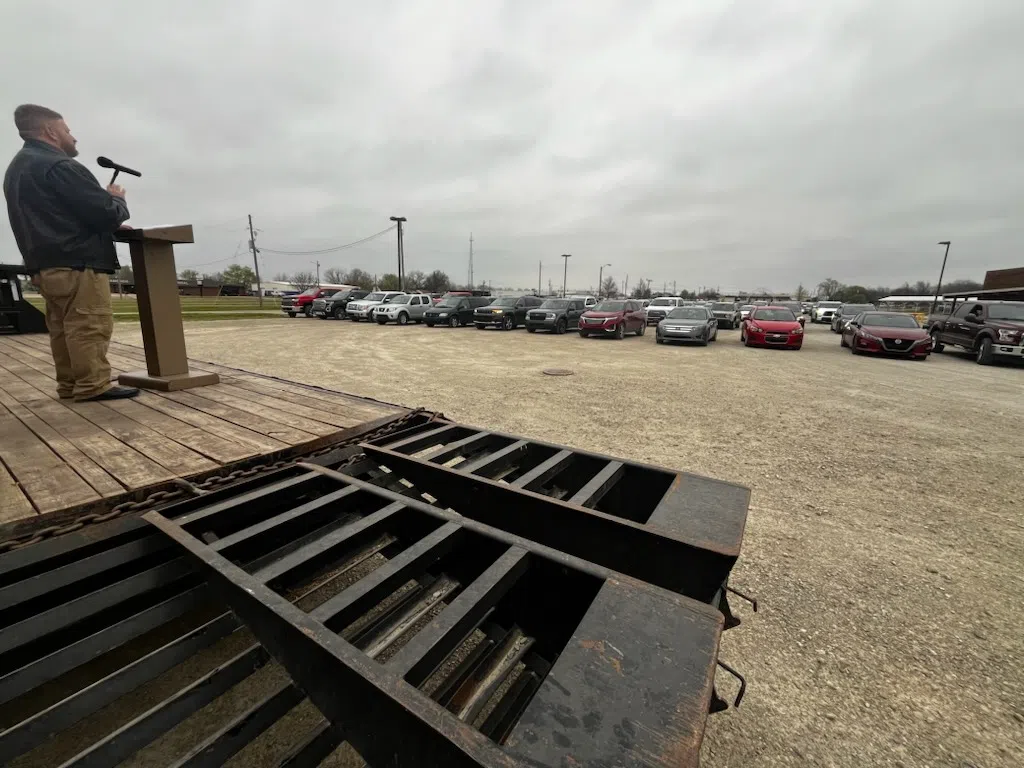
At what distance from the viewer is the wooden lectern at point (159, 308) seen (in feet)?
11.6

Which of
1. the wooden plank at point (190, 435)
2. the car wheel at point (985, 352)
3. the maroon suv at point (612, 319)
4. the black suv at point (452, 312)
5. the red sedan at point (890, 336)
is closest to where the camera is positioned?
the wooden plank at point (190, 435)

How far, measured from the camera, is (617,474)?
7.16ft

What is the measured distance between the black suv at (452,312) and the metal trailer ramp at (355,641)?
1979cm

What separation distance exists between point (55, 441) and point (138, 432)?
346 millimetres

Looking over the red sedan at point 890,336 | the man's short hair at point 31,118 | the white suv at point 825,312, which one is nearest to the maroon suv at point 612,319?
the red sedan at point 890,336

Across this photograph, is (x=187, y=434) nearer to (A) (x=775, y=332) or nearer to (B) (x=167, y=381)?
(B) (x=167, y=381)

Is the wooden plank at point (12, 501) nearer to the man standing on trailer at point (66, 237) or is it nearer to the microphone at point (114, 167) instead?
the man standing on trailer at point (66, 237)

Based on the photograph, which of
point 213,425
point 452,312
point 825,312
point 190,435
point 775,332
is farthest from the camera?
point 825,312

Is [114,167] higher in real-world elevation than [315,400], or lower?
higher

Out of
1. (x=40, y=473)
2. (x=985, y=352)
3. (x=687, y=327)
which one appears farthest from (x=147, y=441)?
(x=985, y=352)

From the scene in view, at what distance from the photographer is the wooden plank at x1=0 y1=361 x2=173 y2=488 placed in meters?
1.97

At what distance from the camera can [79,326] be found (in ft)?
9.96

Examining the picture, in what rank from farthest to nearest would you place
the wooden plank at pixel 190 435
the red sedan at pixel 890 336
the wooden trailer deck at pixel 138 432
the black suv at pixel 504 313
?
the black suv at pixel 504 313
the red sedan at pixel 890 336
the wooden plank at pixel 190 435
the wooden trailer deck at pixel 138 432

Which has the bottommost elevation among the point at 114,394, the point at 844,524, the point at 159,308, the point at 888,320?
the point at 844,524
